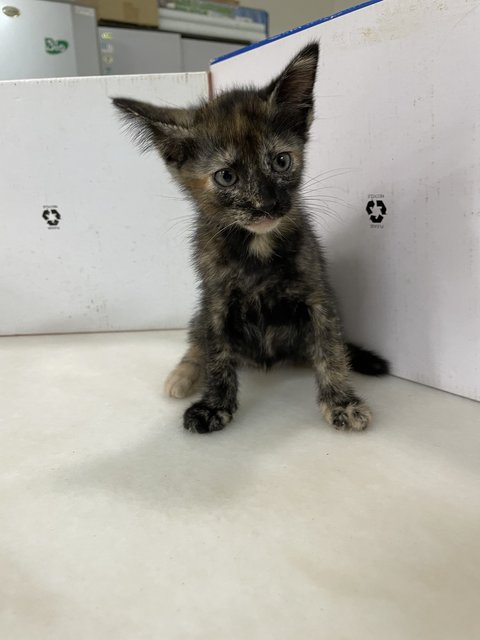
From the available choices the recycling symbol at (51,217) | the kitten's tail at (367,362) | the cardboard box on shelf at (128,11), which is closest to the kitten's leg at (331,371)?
the kitten's tail at (367,362)

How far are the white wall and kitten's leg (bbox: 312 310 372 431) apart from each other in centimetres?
387

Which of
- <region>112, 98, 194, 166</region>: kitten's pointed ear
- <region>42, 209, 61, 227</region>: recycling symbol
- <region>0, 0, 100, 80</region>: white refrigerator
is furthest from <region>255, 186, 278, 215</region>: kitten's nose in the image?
<region>0, 0, 100, 80</region>: white refrigerator

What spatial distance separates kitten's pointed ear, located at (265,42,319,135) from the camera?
97 centimetres

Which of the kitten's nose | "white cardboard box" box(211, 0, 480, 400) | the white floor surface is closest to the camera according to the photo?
the white floor surface

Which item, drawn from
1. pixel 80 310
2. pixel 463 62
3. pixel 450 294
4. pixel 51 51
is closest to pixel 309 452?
pixel 450 294

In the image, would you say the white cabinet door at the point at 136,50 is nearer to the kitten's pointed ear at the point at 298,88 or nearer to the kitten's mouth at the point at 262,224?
the kitten's pointed ear at the point at 298,88

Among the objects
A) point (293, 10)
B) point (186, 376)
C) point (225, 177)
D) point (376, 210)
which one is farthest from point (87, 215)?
point (293, 10)

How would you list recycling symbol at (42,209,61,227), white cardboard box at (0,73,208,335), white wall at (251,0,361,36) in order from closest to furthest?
white cardboard box at (0,73,208,335) < recycling symbol at (42,209,61,227) < white wall at (251,0,361,36)

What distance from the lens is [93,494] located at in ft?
2.85

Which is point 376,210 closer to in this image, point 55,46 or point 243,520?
point 243,520

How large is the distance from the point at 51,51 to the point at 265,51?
2319 mm

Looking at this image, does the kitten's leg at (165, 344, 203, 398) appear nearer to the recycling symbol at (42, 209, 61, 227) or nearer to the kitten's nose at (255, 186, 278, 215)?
the kitten's nose at (255, 186, 278, 215)

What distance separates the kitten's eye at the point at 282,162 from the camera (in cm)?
97

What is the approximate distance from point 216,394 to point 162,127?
573 millimetres
